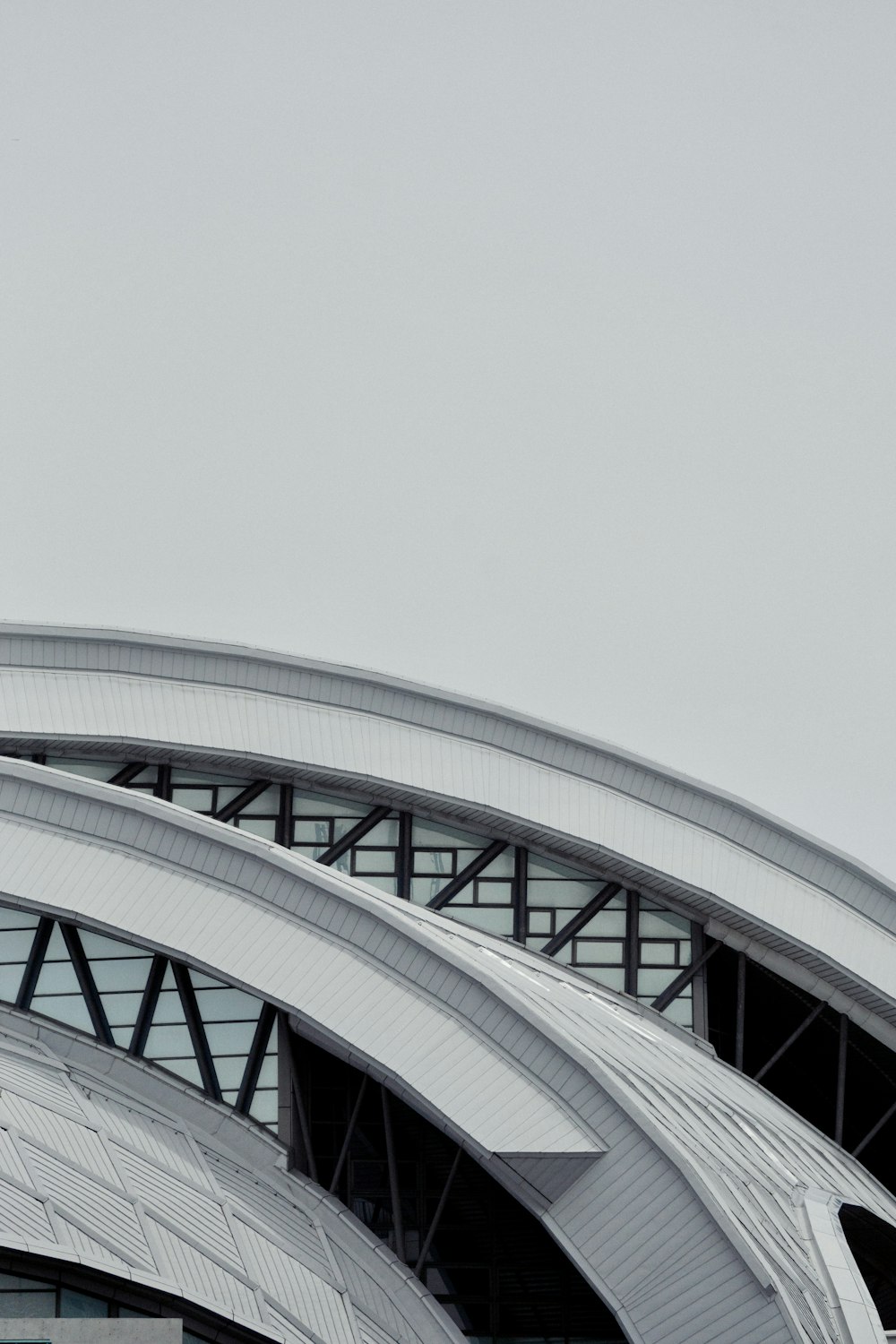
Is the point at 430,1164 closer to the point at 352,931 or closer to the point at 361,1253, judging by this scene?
the point at 361,1253

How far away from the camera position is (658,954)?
36438 mm

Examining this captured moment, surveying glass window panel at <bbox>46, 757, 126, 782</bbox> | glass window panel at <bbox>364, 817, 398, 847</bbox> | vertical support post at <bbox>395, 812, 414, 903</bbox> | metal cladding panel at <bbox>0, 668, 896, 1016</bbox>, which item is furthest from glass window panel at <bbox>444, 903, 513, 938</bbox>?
glass window panel at <bbox>46, 757, 126, 782</bbox>

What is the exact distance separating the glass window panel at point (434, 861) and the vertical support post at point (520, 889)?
1.44 meters

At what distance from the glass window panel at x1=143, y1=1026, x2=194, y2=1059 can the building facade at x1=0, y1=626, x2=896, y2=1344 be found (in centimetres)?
9

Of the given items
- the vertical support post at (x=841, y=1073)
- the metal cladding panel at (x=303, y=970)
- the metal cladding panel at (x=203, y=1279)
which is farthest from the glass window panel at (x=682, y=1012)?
the metal cladding panel at (x=203, y=1279)

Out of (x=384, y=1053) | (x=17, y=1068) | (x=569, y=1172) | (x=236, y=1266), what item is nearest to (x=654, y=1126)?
(x=569, y=1172)

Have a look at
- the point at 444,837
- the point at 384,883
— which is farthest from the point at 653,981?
the point at 384,883

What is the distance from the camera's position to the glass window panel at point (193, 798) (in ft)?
120

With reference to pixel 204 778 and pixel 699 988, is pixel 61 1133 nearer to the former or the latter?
pixel 204 778

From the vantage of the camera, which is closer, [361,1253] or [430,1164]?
[361,1253]

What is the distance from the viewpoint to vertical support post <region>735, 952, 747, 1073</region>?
3547cm

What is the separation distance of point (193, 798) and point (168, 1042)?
877 centimetres

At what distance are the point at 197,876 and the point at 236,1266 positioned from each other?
7353 millimetres

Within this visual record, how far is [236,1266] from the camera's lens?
22.1 metres
